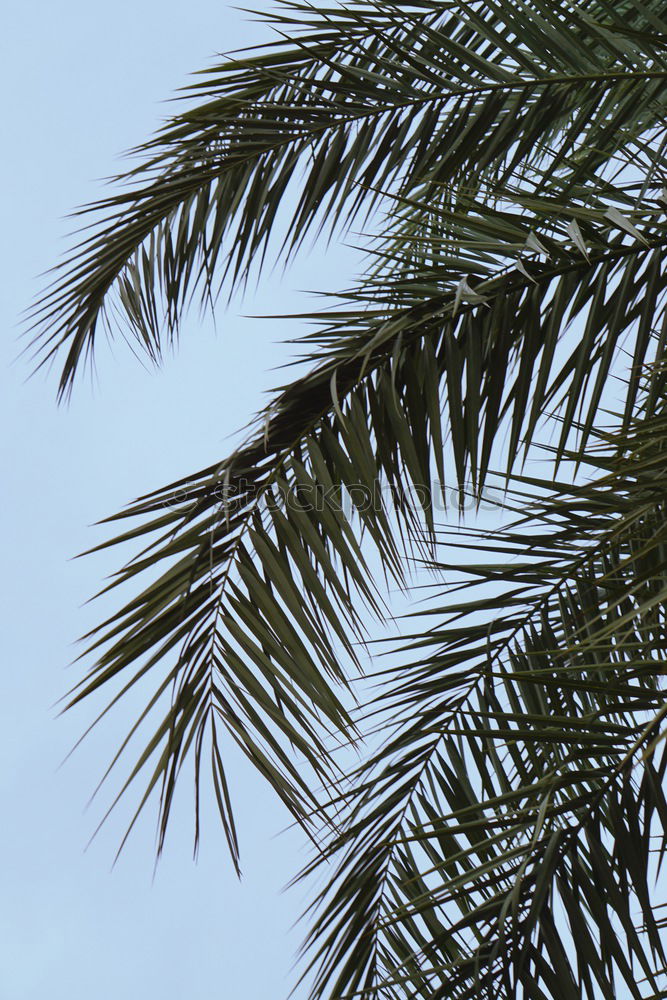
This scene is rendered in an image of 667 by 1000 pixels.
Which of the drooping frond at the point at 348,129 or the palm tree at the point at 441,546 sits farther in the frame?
the drooping frond at the point at 348,129

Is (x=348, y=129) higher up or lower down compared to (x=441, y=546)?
higher up

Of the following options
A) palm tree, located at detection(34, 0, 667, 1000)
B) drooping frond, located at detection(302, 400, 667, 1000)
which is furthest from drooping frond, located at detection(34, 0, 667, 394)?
drooping frond, located at detection(302, 400, 667, 1000)

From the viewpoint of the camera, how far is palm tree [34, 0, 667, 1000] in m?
1.16

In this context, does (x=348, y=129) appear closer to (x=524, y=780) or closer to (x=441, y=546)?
(x=441, y=546)

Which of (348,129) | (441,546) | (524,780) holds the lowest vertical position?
(524,780)

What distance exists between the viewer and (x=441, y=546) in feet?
4.91

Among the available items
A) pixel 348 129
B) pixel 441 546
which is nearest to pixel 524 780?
pixel 441 546

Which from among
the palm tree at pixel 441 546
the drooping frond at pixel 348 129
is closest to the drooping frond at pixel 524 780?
the palm tree at pixel 441 546

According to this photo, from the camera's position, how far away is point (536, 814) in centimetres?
122

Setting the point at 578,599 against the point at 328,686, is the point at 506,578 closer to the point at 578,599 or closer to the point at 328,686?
the point at 578,599

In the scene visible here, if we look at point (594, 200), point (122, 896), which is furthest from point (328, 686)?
point (122, 896)

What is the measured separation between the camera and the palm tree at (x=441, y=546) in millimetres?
1160

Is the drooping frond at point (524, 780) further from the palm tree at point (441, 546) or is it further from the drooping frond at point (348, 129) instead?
the drooping frond at point (348, 129)

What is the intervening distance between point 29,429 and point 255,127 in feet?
81.1
